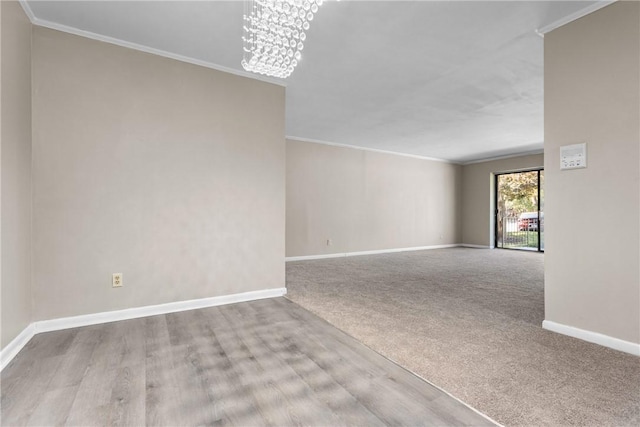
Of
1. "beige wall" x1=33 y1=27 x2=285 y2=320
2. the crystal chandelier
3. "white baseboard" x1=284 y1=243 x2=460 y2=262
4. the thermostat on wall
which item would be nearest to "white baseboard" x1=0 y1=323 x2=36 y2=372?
"beige wall" x1=33 y1=27 x2=285 y2=320

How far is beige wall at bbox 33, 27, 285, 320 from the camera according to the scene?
2.51m

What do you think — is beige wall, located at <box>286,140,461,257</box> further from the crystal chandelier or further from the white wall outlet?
the crystal chandelier

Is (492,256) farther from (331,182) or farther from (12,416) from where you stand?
(12,416)

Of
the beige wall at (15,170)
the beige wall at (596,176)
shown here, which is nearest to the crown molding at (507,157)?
the beige wall at (596,176)

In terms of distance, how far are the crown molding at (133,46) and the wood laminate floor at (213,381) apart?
2524 mm

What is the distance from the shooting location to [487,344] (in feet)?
7.22

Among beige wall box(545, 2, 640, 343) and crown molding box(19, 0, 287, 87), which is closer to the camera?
beige wall box(545, 2, 640, 343)

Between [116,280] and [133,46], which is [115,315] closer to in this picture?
[116,280]

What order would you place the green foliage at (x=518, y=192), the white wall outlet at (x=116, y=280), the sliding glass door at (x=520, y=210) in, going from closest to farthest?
the white wall outlet at (x=116, y=280)
the sliding glass door at (x=520, y=210)
the green foliage at (x=518, y=192)

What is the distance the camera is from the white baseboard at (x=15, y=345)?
6.22 feet

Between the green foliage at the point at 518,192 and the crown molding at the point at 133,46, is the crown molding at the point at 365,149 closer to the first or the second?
the green foliage at the point at 518,192

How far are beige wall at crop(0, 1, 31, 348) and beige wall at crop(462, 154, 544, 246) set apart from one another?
931 centimetres

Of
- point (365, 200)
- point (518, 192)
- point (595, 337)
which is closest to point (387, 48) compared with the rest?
point (595, 337)

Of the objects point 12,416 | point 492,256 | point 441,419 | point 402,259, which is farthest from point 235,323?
point 492,256
